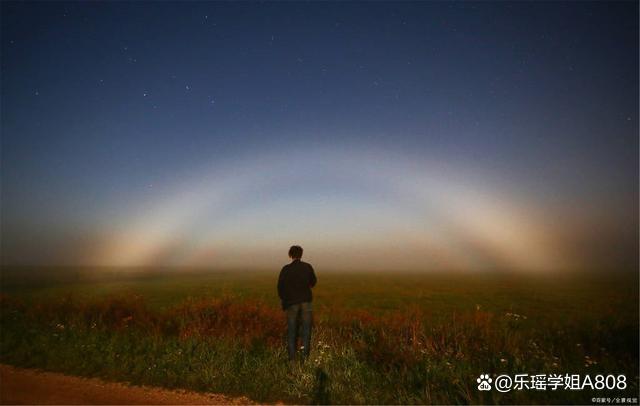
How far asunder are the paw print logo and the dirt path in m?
3.84

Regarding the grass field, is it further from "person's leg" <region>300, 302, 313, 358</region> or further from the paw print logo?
"person's leg" <region>300, 302, 313, 358</region>

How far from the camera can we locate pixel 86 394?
22.1 ft

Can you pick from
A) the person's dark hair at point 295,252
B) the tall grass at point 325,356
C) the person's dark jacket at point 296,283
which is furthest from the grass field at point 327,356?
the person's dark hair at point 295,252

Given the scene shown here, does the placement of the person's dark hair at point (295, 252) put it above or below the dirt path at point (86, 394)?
above

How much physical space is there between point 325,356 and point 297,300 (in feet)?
4.23

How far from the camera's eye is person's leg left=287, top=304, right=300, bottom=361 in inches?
321

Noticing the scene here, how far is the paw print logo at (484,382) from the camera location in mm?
6433

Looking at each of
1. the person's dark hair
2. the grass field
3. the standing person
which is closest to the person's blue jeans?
the standing person

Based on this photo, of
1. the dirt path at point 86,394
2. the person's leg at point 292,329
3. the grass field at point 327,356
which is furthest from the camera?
the person's leg at point 292,329

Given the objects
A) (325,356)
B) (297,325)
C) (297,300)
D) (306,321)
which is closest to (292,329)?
(297,325)

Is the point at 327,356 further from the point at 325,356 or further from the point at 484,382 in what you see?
the point at 484,382

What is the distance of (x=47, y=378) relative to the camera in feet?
25.2

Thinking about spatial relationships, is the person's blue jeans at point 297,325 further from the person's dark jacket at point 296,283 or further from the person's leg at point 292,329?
the person's dark jacket at point 296,283

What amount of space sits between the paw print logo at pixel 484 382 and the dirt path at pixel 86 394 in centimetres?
384
